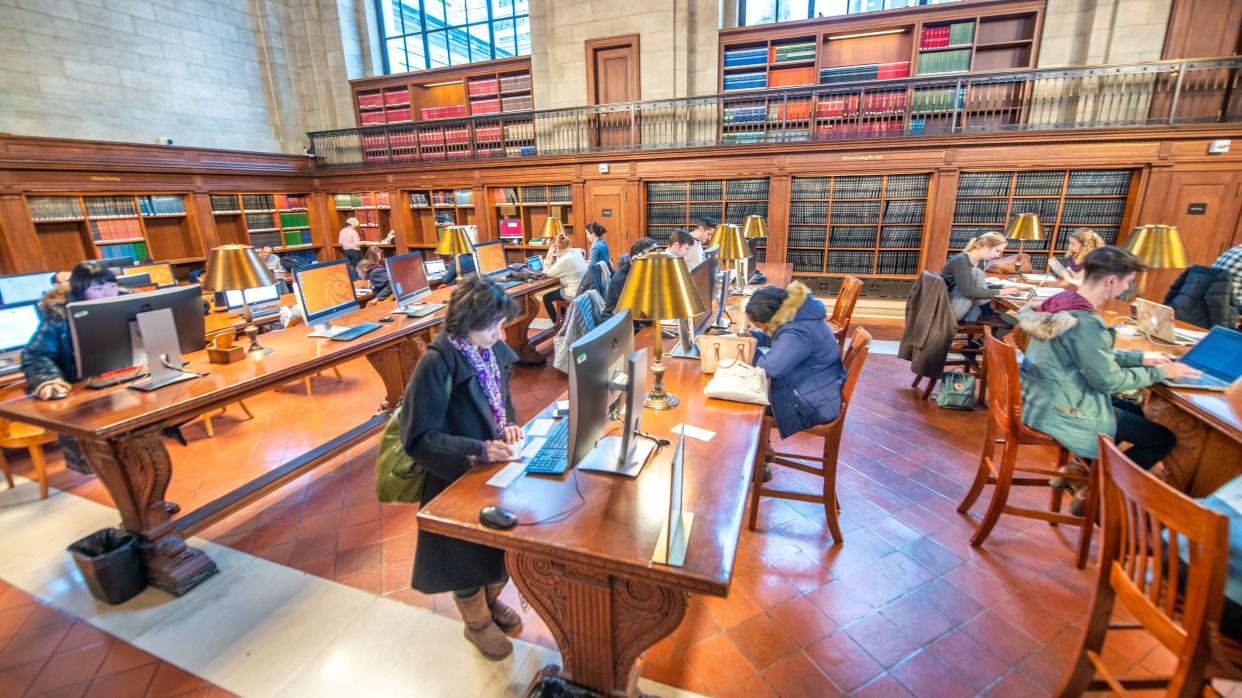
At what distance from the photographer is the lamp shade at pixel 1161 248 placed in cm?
291

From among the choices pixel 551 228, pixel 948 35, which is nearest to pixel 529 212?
pixel 551 228

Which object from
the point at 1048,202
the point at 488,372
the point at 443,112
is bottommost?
the point at 488,372

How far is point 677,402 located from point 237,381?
207 cm

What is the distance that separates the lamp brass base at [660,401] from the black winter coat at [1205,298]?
128 inches

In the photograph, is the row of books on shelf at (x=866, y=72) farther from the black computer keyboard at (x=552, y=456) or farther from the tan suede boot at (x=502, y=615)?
the tan suede boot at (x=502, y=615)

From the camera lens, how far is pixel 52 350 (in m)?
2.37

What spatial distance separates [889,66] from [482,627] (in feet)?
26.0

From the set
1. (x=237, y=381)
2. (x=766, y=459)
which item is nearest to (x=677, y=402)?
(x=766, y=459)

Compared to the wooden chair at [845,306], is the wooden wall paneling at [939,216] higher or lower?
higher

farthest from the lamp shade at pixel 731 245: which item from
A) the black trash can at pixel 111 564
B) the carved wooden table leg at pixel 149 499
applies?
the black trash can at pixel 111 564

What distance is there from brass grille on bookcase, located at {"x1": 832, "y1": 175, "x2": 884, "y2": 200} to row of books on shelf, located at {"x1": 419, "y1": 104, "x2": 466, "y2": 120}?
6175 millimetres

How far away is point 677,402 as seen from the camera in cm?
207

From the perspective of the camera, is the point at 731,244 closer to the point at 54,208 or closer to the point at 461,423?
the point at 461,423

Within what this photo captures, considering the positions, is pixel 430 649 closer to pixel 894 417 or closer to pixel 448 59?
pixel 894 417
